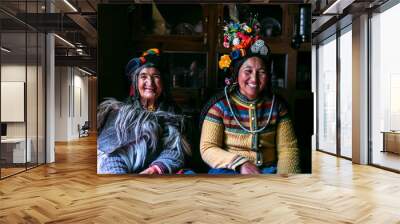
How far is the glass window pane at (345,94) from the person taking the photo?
9242 millimetres

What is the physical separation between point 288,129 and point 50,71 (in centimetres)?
535

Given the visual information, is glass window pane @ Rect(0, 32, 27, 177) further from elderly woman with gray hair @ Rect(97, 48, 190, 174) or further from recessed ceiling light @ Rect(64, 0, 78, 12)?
elderly woman with gray hair @ Rect(97, 48, 190, 174)

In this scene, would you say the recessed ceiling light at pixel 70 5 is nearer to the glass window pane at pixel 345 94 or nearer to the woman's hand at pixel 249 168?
the woman's hand at pixel 249 168

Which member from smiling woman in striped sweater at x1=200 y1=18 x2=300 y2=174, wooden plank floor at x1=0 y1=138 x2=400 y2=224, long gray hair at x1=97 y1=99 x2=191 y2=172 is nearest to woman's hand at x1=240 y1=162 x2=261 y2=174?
smiling woman in striped sweater at x1=200 y1=18 x2=300 y2=174

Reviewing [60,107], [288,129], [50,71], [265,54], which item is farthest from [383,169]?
[60,107]

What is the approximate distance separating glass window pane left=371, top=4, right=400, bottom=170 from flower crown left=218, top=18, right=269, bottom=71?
9.64ft

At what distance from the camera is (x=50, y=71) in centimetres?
863

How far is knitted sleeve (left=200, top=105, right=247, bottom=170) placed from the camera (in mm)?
5883

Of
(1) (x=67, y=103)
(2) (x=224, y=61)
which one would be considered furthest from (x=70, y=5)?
(1) (x=67, y=103)

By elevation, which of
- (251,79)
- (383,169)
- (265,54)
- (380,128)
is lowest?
(383,169)

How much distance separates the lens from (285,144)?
5957 mm

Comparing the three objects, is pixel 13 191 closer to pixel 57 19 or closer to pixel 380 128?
Result: pixel 57 19

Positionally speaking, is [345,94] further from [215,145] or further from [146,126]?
[146,126]

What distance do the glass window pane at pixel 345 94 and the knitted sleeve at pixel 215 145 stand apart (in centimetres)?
433
